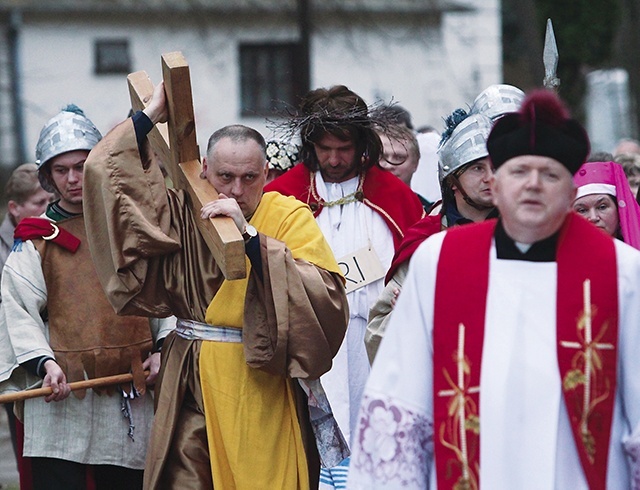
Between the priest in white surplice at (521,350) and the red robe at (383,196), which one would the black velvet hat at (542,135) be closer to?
the priest in white surplice at (521,350)

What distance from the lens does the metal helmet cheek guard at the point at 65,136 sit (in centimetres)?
566

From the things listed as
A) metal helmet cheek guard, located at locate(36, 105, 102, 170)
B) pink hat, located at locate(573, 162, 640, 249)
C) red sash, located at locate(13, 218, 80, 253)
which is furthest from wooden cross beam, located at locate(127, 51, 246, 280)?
pink hat, located at locate(573, 162, 640, 249)

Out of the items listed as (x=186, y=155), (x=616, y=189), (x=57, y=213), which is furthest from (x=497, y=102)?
(x=57, y=213)

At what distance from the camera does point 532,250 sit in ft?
12.0

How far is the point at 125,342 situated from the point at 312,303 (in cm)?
111

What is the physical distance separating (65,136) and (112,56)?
23.3 m

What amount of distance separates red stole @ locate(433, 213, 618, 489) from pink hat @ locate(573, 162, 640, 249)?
1814 millimetres

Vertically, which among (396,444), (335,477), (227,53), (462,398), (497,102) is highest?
(227,53)

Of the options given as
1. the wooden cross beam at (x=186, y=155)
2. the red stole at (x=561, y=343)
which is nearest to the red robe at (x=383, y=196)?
the wooden cross beam at (x=186, y=155)

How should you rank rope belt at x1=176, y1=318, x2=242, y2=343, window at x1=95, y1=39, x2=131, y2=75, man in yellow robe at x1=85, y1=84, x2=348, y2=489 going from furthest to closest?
window at x1=95, y1=39, x2=131, y2=75, rope belt at x1=176, y1=318, x2=242, y2=343, man in yellow robe at x1=85, y1=84, x2=348, y2=489

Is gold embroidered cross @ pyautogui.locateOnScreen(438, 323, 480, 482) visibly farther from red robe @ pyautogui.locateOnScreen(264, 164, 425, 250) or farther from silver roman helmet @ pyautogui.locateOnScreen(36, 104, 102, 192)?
red robe @ pyautogui.locateOnScreen(264, 164, 425, 250)

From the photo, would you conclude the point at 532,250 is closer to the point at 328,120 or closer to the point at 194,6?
the point at 328,120

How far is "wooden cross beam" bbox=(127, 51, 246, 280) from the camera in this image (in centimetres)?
445

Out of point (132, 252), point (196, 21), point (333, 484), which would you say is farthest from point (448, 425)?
point (196, 21)
